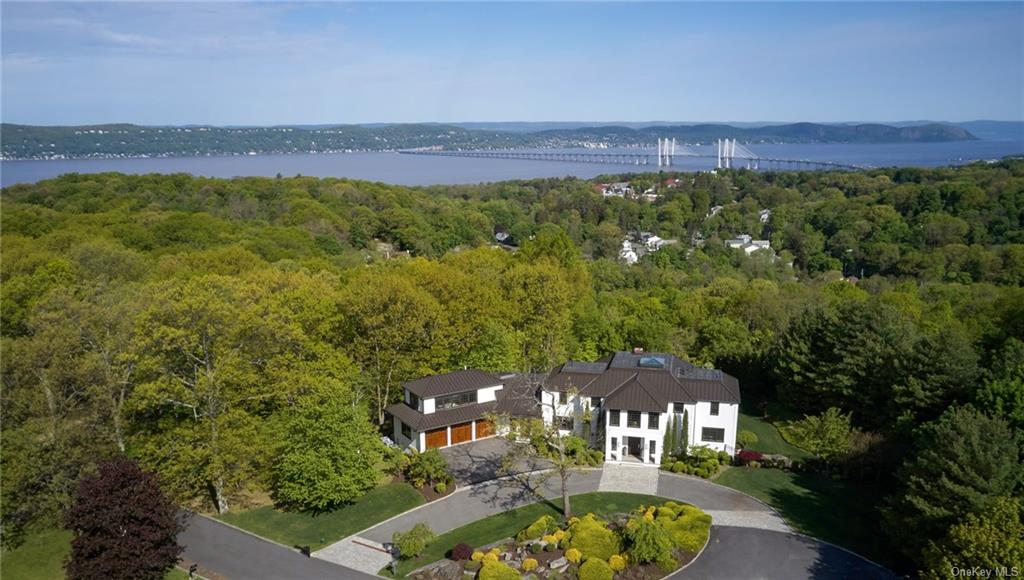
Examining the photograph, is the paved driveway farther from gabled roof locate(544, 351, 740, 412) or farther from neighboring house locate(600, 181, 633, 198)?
neighboring house locate(600, 181, 633, 198)

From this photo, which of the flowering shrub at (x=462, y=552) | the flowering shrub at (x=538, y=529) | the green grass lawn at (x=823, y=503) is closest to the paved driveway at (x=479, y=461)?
the flowering shrub at (x=538, y=529)

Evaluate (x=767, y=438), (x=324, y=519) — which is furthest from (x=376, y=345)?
(x=767, y=438)

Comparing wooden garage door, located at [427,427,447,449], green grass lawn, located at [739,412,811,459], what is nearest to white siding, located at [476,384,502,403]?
wooden garage door, located at [427,427,447,449]

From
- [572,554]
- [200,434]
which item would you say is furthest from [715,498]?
[200,434]

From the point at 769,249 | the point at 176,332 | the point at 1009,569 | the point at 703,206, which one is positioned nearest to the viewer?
the point at 1009,569

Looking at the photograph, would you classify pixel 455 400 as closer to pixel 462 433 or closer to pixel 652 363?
pixel 462 433

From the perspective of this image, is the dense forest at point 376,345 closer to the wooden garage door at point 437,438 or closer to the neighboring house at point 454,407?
the neighboring house at point 454,407

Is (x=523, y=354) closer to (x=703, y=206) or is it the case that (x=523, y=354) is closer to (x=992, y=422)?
(x=992, y=422)
